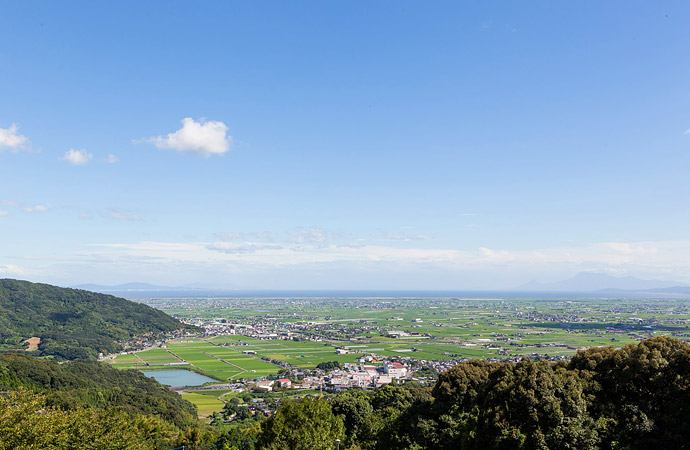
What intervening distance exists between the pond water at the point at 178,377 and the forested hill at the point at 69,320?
2352 cm

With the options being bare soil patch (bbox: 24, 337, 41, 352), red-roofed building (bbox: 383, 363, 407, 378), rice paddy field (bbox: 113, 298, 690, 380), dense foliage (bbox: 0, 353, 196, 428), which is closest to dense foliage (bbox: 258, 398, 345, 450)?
dense foliage (bbox: 0, 353, 196, 428)

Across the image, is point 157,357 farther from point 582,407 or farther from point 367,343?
point 582,407

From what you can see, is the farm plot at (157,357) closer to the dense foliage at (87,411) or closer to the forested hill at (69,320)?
the forested hill at (69,320)

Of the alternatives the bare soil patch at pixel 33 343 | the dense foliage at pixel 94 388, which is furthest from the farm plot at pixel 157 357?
the bare soil patch at pixel 33 343

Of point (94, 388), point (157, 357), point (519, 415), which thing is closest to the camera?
Answer: point (519, 415)

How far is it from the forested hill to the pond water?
23517mm

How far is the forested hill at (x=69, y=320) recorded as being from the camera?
292 ft

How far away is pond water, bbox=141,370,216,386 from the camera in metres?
58.6

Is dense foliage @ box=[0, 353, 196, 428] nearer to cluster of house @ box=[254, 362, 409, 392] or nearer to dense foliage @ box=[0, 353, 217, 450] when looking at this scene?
dense foliage @ box=[0, 353, 217, 450]

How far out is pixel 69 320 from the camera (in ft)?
357

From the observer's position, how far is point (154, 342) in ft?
340

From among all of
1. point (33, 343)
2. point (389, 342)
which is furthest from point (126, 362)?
point (389, 342)

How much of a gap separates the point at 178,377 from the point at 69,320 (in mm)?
63152

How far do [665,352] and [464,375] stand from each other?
23.0ft
